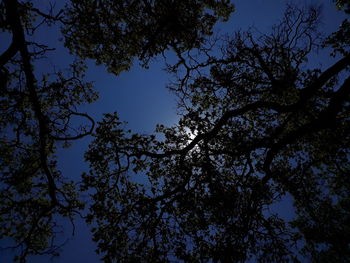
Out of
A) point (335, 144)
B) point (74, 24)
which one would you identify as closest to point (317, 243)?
point (335, 144)

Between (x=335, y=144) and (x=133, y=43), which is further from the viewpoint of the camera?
(x=133, y=43)

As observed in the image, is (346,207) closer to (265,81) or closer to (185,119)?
(265,81)

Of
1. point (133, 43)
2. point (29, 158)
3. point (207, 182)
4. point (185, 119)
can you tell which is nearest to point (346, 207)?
point (207, 182)

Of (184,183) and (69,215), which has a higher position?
(69,215)

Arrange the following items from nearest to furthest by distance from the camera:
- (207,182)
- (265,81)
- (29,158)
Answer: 1. (207,182)
2. (29,158)
3. (265,81)

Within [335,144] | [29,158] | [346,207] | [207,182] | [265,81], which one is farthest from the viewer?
[346,207]

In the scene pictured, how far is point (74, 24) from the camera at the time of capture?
435 inches

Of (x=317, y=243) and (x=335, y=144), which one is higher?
(x=335, y=144)

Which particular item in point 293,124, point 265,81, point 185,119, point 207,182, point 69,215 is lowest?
point 207,182

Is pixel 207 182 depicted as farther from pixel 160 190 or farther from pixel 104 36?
pixel 104 36

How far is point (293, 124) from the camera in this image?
14.0 m

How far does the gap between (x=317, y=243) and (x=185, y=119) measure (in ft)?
39.2

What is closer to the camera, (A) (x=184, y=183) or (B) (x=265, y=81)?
(A) (x=184, y=183)

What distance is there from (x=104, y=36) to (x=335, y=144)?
45.5 ft
